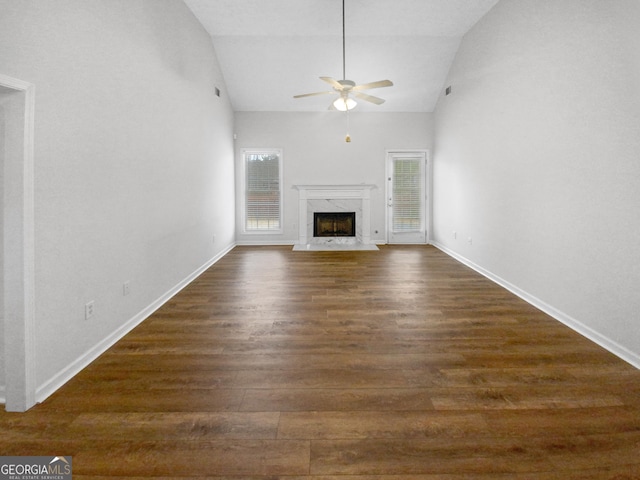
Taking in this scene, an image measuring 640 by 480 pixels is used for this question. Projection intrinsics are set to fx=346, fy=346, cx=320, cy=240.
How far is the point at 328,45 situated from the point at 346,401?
18.9 ft

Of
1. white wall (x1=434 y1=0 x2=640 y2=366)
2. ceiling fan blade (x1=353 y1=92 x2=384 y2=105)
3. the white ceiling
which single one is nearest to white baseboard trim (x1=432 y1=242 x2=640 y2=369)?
white wall (x1=434 y1=0 x2=640 y2=366)

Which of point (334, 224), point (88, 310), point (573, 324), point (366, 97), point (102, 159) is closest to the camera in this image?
point (88, 310)

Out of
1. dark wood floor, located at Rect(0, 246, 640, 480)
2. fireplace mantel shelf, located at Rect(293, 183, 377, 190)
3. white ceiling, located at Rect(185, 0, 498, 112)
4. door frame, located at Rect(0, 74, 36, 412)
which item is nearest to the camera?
dark wood floor, located at Rect(0, 246, 640, 480)

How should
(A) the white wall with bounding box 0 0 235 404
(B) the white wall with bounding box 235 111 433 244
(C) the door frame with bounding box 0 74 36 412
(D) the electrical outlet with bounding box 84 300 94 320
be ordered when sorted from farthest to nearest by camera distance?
1. (B) the white wall with bounding box 235 111 433 244
2. (D) the electrical outlet with bounding box 84 300 94 320
3. (A) the white wall with bounding box 0 0 235 404
4. (C) the door frame with bounding box 0 74 36 412

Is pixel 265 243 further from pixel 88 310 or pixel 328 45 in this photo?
pixel 88 310

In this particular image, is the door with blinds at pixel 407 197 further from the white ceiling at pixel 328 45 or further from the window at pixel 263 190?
the window at pixel 263 190

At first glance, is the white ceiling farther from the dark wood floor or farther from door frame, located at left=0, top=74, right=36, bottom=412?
the dark wood floor

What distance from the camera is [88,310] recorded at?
2.45 meters

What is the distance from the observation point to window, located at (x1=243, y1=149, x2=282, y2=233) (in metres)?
7.75

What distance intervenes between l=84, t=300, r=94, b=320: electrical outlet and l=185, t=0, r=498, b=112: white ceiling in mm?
4145

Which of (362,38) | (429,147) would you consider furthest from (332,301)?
(429,147)

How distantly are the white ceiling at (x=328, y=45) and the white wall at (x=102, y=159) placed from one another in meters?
1.13

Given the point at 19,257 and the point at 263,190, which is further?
the point at 263,190

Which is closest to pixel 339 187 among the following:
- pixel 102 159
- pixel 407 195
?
pixel 407 195
